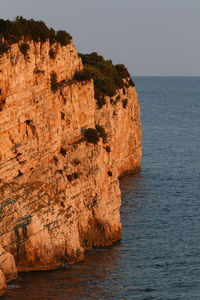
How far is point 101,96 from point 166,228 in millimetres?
17521

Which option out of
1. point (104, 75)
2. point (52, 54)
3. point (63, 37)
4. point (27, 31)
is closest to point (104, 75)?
point (104, 75)

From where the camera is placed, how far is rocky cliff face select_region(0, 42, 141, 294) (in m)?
45.6

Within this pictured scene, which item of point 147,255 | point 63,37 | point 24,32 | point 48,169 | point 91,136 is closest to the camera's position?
point 24,32

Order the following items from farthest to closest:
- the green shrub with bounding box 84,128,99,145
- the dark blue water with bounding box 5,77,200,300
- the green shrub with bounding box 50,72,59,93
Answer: the green shrub with bounding box 84,128,99,145 → the green shrub with bounding box 50,72,59,93 → the dark blue water with bounding box 5,77,200,300

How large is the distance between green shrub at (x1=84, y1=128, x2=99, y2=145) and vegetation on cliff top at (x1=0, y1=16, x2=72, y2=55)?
25.2ft

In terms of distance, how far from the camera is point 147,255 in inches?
2058

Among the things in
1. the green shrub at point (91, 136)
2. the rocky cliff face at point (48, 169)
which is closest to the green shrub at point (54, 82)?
the rocky cliff face at point (48, 169)

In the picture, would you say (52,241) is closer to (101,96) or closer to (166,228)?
(166,228)

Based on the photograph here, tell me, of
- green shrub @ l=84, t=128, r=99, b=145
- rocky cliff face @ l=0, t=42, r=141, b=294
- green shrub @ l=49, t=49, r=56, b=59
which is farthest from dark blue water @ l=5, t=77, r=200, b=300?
green shrub @ l=49, t=49, r=56, b=59

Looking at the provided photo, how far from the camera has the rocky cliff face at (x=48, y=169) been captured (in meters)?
45.6

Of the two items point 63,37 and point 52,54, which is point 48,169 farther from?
point 63,37

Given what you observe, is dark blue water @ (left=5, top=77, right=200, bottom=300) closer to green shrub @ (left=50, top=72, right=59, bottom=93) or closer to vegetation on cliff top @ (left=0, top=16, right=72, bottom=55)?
green shrub @ (left=50, top=72, right=59, bottom=93)

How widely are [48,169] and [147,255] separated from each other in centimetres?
1089

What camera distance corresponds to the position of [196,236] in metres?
56.7
